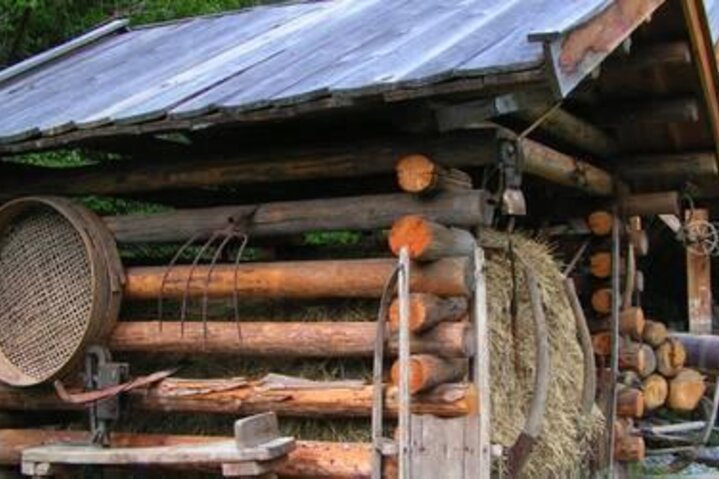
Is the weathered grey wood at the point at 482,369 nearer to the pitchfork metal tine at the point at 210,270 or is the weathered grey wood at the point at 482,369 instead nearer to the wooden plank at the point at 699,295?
the pitchfork metal tine at the point at 210,270

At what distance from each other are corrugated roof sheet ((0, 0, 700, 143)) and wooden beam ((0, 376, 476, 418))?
4.67 ft

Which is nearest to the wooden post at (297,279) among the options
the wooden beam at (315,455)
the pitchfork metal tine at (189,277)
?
the pitchfork metal tine at (189,277)

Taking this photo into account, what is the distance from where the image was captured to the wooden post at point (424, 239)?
5062mm

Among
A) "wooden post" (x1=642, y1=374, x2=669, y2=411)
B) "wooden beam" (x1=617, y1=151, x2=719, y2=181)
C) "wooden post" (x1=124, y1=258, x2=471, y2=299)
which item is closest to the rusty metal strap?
"wooden post" (x1=124, y1=258, x2=471, y2=299)

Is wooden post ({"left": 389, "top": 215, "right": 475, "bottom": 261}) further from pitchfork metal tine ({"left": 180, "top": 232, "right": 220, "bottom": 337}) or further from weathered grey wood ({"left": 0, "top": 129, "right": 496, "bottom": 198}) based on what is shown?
pitchfork metal tine ({"left": 180, "top": 232, "right": 220, "bottom": 337})

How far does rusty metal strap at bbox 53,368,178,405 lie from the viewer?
19.0ft

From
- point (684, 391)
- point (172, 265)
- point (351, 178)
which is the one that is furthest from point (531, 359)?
point (684, 391)

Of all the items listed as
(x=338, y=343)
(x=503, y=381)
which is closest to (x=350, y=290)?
(x=338, y=343)

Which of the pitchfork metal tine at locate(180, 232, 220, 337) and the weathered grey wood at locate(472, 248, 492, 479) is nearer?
the weathered grey wood at locate(472, 248, 492, 479)

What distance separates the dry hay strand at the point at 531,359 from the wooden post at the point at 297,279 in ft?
1.73

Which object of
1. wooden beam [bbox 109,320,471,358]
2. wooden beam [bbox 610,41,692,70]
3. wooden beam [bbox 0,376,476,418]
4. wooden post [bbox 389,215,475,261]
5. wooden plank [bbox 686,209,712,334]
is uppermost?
wooden beam [bbox 610,41,692,70]

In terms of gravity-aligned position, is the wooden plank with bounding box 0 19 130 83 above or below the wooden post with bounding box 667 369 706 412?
above

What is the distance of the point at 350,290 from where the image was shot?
548cm

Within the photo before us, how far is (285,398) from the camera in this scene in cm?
549
